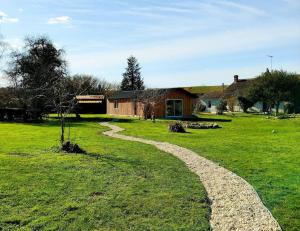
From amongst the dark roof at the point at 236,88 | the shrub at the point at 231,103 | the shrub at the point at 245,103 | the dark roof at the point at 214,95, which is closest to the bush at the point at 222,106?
the shrub at the point at 231,103

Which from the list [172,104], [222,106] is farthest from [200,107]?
[172,104]

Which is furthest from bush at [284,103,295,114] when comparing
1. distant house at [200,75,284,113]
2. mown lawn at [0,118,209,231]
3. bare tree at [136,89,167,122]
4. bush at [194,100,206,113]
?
mown lawn at [0,118,209,231]

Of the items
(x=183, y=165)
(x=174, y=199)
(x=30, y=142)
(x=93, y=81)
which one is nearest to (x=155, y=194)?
(x=174, y=199)

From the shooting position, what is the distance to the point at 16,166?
13.1m

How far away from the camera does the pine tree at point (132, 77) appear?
91.7m

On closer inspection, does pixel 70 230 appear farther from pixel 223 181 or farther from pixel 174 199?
pixel 223 181

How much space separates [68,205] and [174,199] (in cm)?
240

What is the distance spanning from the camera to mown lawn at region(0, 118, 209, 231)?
826 cm

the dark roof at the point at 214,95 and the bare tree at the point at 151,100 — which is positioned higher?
the dark roof at the point at 214,95

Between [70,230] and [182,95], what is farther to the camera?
[182,95]

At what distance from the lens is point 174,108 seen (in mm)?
46469

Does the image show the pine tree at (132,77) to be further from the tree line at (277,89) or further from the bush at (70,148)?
the bush at (70,148)

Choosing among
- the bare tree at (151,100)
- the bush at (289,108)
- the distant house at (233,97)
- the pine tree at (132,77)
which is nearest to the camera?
the bare tree at (151,100)

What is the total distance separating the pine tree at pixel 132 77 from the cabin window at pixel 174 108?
44.8 meters
